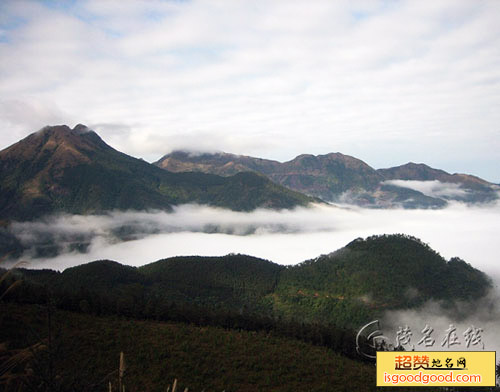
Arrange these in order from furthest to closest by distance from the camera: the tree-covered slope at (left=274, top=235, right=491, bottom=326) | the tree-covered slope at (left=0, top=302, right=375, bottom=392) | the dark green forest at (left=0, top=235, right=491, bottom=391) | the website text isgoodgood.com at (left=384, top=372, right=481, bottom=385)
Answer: the tree-covered slope at (left=274, top=235, right=491, bottom=326) < the tree-covered slope at (left=0, top=302, right=375, bottom=392) < the dark green forest at (left=0, top=235, right=491, bottom=391) < the website text isgoodgood.com at (left=384, top=372, right=481, bottom=385)

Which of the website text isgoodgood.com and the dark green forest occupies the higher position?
the website text isgoodgood.com

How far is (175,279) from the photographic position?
5807 inches

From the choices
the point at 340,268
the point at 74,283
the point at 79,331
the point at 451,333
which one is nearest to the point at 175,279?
the point at 74,283

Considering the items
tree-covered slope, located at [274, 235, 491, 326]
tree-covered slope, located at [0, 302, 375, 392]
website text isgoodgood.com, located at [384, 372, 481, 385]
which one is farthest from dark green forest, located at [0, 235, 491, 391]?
website text isgoodgood.com, located at [384, 372, 481, 385]

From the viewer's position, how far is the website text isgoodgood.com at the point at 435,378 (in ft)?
83.9

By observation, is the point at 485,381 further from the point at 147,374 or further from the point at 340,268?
the point at 340,268

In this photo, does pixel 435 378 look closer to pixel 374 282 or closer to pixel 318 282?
pixel 374 282

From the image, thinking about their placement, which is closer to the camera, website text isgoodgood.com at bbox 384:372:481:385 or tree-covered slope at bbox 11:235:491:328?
website text isgoodgood.com at bbox 384:372:481:385

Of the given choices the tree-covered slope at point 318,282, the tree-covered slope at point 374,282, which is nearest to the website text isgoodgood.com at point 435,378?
the tree-covered slope at point 318,282

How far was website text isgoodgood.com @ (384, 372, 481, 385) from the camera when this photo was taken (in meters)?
25.6

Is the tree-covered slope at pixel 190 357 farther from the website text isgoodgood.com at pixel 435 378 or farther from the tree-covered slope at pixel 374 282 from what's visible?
the tree-covered slope at pixel 374 282

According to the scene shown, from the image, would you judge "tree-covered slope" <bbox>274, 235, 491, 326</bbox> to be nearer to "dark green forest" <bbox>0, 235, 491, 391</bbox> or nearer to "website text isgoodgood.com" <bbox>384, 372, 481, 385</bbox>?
"dark green forest" <bbox>0, 235, 491, 391</bbox>

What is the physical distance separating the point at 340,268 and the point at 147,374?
4905 inches

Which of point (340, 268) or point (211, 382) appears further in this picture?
point (340, 268)
